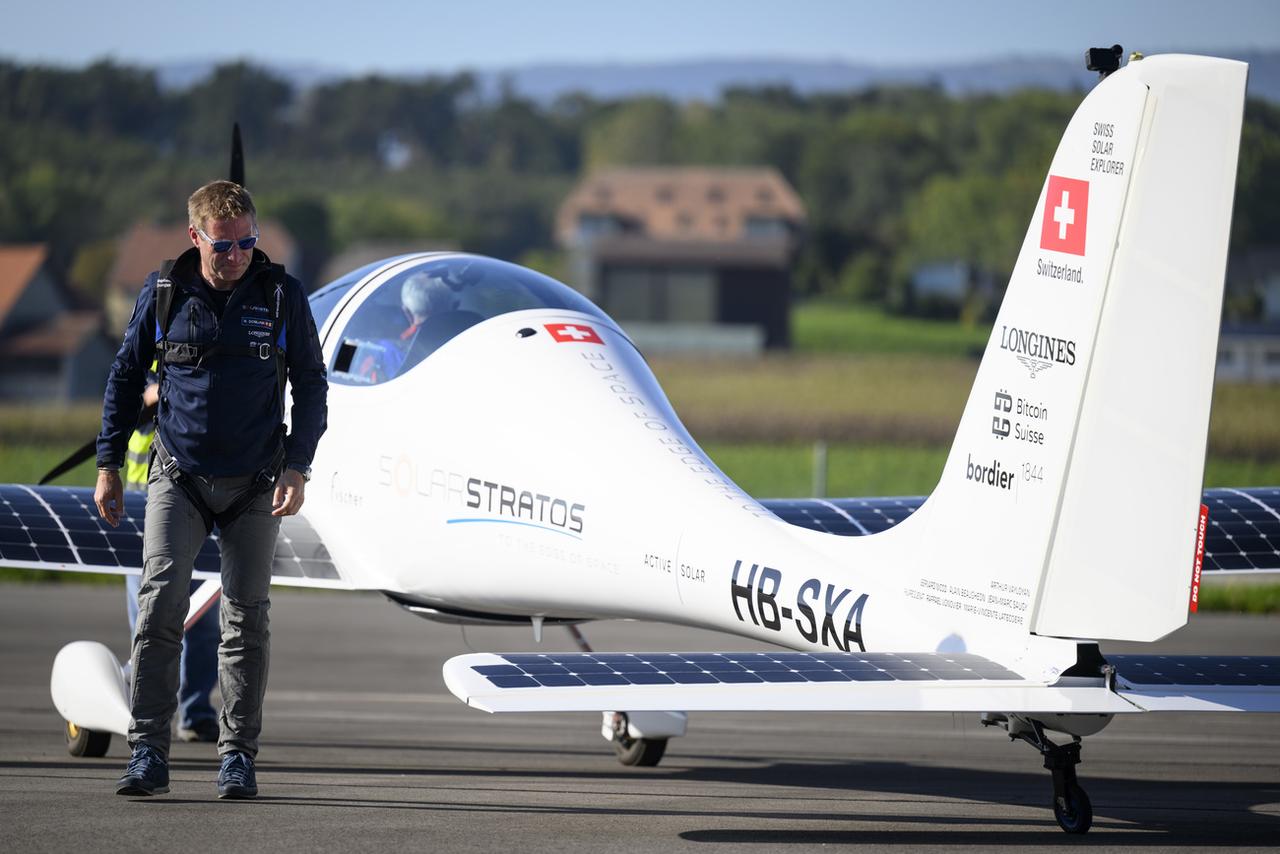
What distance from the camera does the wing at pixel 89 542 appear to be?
327 inches

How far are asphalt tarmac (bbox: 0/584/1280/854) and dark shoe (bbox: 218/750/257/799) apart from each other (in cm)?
6

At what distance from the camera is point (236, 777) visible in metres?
6.90

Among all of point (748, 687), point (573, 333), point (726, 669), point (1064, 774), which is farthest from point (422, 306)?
point (1064, 774)

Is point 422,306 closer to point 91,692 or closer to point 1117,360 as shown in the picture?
point 91,692

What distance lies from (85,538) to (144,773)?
2179 millimetres

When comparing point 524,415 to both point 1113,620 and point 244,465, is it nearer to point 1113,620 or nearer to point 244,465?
point 244,465

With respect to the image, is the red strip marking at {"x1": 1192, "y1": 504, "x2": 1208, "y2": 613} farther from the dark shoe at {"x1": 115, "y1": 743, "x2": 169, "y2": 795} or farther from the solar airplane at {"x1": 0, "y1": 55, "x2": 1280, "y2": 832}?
the dark shoe at {"x1": 115, "y1": 743, "x2": 169, "y2": 795}

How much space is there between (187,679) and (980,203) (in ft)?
186

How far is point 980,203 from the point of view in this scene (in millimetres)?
63156

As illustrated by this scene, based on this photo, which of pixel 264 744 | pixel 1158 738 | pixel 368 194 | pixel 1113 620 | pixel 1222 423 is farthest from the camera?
pixel 368 194

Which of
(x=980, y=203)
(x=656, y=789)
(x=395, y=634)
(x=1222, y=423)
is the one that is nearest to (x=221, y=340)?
(x=656, y=789)

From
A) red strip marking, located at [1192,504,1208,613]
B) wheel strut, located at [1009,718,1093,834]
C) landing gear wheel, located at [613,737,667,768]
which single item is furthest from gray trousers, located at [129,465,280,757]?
red strip marking, located at [1192,504,1208,613]

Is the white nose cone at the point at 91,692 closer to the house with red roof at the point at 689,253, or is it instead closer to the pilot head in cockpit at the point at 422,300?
the pilot head in cockpit at the point at 422,300

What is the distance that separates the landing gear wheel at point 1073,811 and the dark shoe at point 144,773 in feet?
11.3
